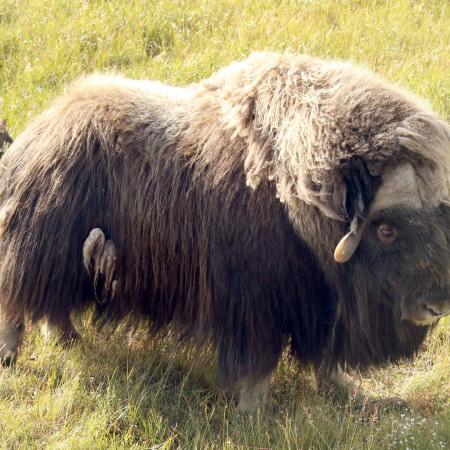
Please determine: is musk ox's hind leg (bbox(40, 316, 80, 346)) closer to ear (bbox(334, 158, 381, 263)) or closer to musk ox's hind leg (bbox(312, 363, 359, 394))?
musk ox's hind leg (bbox(312, 363, 359, 394))

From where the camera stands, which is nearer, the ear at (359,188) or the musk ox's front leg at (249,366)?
the ear at (359,188)

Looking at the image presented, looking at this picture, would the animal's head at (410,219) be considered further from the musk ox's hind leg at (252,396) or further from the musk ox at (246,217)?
the musk ox's hind leg at (252,396)

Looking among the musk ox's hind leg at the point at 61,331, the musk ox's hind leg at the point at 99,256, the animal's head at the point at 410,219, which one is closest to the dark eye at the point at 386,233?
the animal's head at the point at 410,219

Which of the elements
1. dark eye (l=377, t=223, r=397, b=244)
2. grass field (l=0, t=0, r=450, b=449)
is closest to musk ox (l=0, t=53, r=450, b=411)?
dark eye (l=377, t=223, r=397, b=244)

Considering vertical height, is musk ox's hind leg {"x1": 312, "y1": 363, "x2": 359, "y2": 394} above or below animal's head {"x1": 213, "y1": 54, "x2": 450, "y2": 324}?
below

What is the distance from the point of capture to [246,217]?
2.64m

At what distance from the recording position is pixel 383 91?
8.49 ft

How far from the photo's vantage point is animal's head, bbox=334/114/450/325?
2410 millimetres

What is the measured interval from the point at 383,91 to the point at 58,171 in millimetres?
1370

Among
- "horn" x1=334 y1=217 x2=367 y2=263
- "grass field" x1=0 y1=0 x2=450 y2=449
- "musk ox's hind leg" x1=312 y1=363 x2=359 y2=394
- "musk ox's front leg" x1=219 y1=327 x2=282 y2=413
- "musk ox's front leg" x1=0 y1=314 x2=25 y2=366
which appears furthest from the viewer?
"musk ox's front leg" x1=0 y1=314 x2=25 y2=366

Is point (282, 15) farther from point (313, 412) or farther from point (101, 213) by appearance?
point (313, 412)

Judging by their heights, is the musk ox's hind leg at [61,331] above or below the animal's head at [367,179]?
below

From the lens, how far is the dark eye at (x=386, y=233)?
2.47m

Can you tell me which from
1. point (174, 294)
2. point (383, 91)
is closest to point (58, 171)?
point (174, 294)
